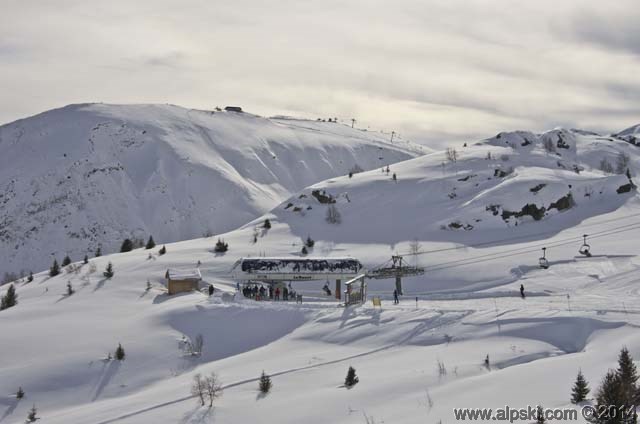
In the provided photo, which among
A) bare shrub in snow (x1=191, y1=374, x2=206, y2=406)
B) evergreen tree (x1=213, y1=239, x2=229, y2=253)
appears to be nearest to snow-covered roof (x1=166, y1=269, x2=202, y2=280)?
evergreen tree (x1=213, y1=239, x2=229, y2=253)

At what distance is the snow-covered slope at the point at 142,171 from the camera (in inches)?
4301

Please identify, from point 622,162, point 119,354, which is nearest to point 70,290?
point 119,354

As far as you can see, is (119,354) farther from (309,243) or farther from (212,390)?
(309,243)

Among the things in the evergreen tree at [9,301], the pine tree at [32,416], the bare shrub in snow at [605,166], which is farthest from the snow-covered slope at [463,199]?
the pine tree at [32,416]

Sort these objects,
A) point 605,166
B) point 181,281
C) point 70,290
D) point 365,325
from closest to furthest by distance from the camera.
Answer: point 365,325 → point 181,281 → point 70,290 → point 605,166

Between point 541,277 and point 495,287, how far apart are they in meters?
3.59

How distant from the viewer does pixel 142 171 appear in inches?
5020

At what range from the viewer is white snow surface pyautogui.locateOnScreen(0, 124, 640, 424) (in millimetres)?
24906

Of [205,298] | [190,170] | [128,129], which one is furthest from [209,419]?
[128,129]

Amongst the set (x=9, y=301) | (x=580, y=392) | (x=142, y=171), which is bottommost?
(x=580, y=392)

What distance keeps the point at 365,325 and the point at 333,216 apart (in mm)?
37569

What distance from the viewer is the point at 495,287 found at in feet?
160

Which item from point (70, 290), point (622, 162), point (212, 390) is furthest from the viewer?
point (622, 162)

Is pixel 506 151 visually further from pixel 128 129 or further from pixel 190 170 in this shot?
pixel 128 129
